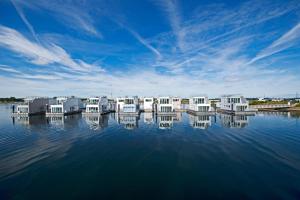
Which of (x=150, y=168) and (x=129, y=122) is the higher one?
(x=129, y=122)

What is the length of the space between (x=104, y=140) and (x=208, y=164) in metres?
14.8

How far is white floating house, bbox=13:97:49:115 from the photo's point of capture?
5701cm

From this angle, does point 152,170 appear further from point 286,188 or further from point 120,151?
→ point 286,188

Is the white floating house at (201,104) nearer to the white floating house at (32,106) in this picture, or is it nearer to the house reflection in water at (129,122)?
the house reflection in water at (129,122)

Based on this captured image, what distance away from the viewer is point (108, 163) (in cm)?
1667

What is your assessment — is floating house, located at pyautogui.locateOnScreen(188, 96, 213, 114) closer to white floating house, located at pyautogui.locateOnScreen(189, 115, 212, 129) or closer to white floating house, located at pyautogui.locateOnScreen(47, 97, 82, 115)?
white floating house, located at pyautogui.locateOnScreen(189, 115, 212, 129)

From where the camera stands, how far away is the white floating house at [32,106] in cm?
5701

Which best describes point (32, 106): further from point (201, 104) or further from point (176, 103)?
point (201, 104)

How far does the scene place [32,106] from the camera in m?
59.3

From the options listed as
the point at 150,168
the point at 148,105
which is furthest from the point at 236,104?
the point at 150,168

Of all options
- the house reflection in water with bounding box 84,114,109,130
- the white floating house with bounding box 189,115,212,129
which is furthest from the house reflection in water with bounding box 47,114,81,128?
the white floating house with bounding box 189,115,212,129

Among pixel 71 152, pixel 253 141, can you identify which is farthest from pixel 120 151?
pixel 253 141

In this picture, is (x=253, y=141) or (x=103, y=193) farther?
(x=253, y=141)

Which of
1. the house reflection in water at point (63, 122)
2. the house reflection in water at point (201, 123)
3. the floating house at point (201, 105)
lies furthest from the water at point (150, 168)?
the floating house at point (201, 105)
